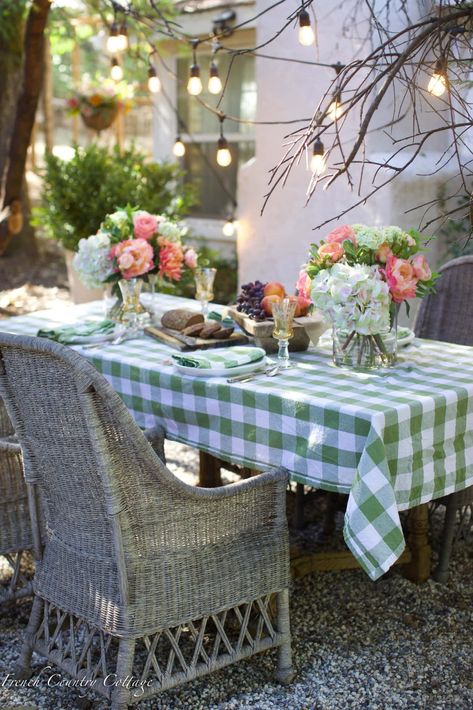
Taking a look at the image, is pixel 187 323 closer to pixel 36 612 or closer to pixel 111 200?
pixel 36 612

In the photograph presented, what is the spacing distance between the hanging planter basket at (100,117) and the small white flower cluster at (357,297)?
6251mm

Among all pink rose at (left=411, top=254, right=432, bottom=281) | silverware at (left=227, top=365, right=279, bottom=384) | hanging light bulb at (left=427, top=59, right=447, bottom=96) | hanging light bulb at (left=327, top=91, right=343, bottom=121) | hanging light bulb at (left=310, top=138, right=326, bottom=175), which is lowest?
silverware at (left=227, top=365, right=279, bottom=384)

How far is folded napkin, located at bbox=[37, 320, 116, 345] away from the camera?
330cm

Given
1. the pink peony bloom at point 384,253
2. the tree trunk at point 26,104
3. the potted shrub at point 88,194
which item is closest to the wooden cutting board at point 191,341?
the pink peony bloom at point 384,253

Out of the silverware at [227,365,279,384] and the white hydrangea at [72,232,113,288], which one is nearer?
the silverware at [227,365,279,384]

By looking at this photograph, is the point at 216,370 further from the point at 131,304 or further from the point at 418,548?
the point at 418,548

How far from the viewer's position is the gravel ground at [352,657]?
101 inches

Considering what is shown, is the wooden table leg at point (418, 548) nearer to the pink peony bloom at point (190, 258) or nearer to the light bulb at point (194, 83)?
the pink peony bloom at point (190, 258)

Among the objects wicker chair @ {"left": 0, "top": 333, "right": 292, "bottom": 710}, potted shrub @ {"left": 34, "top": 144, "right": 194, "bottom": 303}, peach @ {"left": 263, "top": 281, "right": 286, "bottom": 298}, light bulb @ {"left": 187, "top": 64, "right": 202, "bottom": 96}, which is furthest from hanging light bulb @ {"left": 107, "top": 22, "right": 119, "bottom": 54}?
potted shrub @ {"left": 34, "top": 144, "right": 194, "bottom": 303}

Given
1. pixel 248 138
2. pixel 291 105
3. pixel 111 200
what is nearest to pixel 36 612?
pixel 291 105

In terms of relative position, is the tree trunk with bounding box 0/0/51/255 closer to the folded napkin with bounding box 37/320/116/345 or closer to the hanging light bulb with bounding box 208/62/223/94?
the hanging light bulb with bounding box 208/62/223/94

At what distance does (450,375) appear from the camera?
282 centimetres

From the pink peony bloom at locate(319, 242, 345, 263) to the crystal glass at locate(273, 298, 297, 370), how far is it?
7.2 inches

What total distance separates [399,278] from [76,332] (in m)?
1.25
